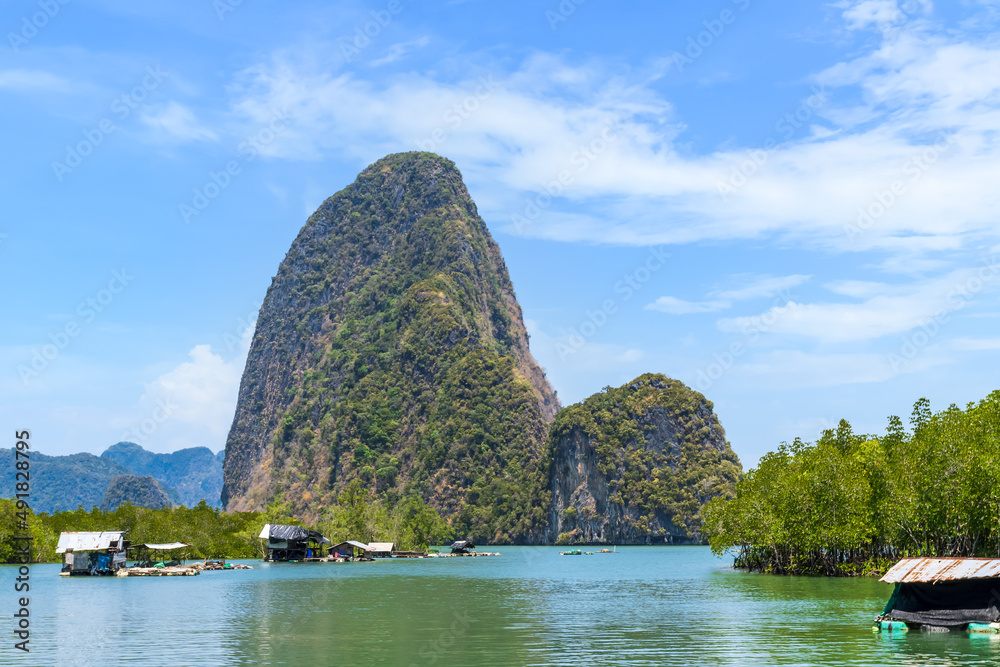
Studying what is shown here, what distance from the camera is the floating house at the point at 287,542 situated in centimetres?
11694

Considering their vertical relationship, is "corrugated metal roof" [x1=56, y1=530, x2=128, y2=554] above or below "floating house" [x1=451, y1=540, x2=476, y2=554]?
above

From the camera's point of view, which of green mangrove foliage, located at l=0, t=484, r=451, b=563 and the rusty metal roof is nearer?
the rusty metal roof

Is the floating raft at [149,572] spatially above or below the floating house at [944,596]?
below

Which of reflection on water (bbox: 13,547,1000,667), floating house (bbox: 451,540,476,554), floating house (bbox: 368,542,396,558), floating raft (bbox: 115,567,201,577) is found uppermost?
reflection on water (bbox: 13,547,1000,667)

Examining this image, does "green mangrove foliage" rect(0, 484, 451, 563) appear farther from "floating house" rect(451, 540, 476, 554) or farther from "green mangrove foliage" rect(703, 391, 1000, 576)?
"green mangrove foliage" rect(703, 391, 1000, 576)

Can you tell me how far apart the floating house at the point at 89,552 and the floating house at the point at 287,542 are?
28782mm

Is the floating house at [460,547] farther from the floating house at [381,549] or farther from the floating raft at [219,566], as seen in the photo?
the floating raft at [219,566]

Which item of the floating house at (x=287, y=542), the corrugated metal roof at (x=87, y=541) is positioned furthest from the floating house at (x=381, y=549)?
the corrugated metal roof at (x=87, y=541)

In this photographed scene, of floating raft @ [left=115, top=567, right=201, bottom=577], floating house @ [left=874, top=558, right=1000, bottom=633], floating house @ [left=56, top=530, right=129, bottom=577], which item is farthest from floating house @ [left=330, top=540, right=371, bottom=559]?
floating house @ [left=874, top=558, right=1000, bottom=633]

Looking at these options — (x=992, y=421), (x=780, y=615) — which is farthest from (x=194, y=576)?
(x=992, y=421)

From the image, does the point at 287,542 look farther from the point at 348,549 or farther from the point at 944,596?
the point at 944,596

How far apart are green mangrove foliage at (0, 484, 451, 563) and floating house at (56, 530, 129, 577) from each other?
17.7 m

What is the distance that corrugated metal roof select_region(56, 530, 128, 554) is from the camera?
3388 inches

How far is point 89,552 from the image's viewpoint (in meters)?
87.9
